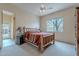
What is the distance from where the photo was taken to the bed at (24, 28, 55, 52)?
87.9 inches

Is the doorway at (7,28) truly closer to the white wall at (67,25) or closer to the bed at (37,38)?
the bed at (37,38)

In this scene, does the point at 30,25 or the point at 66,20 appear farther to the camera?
the point at 30,25

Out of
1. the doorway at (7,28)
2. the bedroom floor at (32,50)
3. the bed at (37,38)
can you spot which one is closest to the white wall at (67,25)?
the bedroom floor at (32,50)

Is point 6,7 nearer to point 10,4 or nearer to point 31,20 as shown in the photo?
point 10,4

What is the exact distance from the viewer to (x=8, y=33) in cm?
200

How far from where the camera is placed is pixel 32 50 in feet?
6.92

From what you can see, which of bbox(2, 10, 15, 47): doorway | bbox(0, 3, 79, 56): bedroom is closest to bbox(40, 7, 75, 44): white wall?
bbox(0, 3, 79, 56): bedroom

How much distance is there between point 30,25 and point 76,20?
101 cm

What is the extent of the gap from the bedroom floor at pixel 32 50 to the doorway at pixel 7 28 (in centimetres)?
4

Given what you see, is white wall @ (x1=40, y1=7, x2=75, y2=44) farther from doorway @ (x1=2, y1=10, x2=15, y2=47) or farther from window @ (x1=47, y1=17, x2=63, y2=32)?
doorway @ (x1=2, y1=10, x2=15, y2=47)

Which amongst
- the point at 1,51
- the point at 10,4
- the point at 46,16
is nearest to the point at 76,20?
the point at 46,16

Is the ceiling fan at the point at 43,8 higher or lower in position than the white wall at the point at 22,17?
higher

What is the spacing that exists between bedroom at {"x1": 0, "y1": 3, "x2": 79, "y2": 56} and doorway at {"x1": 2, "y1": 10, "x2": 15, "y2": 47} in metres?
0.09

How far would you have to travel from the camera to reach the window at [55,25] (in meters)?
2.10
